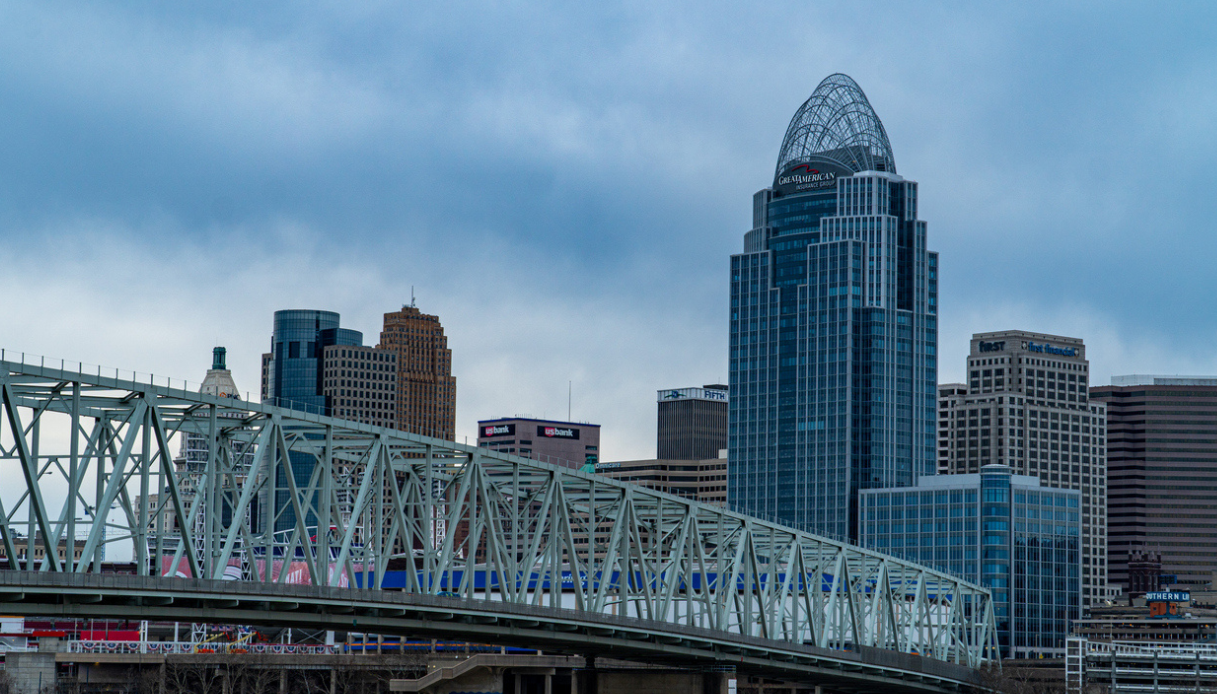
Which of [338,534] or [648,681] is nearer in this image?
[338,534]

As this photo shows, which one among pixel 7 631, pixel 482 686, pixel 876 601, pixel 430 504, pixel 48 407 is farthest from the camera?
pixel 7 631

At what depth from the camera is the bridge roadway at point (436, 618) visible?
73.5 meters

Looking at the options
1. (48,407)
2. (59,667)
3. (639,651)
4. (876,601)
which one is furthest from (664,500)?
(59,667)

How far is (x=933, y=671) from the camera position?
5960 inches

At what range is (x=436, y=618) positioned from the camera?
93.5 meters

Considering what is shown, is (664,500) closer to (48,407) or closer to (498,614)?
(498,614)

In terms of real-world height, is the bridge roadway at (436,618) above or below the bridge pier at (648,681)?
above

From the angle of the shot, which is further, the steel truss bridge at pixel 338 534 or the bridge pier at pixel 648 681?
the bridge pier at pixel 648 681

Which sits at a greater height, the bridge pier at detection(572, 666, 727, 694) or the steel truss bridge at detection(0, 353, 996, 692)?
the steel truss bridge at detection(0, 353, 996, 692)

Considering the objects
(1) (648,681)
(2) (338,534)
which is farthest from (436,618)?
(1) (648,681)

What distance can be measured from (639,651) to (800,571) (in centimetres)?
2807

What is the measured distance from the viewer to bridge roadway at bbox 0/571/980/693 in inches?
2894

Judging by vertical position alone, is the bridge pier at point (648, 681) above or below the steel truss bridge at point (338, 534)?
below

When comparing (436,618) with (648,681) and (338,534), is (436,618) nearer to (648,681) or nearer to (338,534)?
(338,534)
